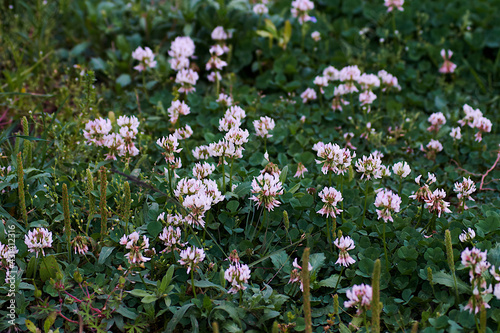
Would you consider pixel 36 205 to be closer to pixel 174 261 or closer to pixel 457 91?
pixel 174 261

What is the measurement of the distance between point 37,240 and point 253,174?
1129 millimetres

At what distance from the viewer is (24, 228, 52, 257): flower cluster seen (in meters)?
2.14

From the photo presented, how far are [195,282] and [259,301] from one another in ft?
0.94

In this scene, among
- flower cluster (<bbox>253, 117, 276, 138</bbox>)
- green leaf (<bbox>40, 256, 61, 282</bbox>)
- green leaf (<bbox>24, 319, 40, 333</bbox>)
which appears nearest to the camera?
green leaf (<bbox>24, 319, 40, 333</bbox>)

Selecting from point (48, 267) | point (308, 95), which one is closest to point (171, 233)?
point (48, 267)

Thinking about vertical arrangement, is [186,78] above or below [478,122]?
above

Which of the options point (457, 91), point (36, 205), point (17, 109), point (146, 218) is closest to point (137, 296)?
point (146, 218)

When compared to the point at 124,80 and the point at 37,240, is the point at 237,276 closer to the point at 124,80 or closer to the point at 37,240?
the point at 37,240

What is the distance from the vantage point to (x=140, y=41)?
13.6 ft

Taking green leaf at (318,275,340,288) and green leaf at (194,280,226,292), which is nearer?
green leaf at (194,280,226,292)

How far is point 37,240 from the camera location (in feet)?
7.11

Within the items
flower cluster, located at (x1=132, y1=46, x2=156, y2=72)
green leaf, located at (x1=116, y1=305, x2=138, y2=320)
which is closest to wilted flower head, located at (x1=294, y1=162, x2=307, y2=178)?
green leaf, located at (x1=116, y1=305, x2=138, y2=320)

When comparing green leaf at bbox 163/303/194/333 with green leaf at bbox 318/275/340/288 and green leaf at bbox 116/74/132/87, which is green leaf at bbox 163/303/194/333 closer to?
green leaf at bbox 318/275/340/288

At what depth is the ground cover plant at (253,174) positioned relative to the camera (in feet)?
6.94
